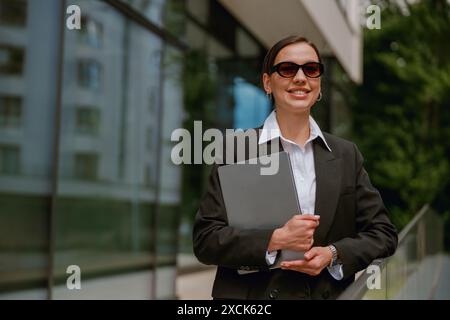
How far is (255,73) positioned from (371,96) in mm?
7625

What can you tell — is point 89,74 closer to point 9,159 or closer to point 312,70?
point 9,159

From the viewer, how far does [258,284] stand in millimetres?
1589

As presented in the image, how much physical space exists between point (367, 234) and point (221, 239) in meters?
0.36

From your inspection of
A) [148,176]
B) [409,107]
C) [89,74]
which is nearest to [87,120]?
[89,74]

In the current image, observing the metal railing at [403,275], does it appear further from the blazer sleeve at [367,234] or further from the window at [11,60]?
the window at [11,60]

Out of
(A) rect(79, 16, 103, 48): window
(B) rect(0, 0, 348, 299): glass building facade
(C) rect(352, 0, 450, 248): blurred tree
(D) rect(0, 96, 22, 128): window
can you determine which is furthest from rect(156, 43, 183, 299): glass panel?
(C) rect(352, 0, 450, 248): blurred tree

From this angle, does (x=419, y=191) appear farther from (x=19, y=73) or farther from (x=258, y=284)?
(x=258, y=284)

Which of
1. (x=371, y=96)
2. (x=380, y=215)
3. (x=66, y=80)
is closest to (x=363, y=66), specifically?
(x=371, y=96)

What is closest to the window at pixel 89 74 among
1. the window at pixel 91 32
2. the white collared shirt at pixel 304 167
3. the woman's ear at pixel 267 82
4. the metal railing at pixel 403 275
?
the window at pixel 91 32

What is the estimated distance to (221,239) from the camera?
148 cm

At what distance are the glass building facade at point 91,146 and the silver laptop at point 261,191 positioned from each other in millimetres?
4398

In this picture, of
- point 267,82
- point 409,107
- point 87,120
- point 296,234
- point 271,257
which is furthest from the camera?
point 409,107

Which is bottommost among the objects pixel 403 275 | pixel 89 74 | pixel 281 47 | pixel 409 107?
pixel 403 275

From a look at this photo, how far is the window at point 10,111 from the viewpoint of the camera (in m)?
5.67
